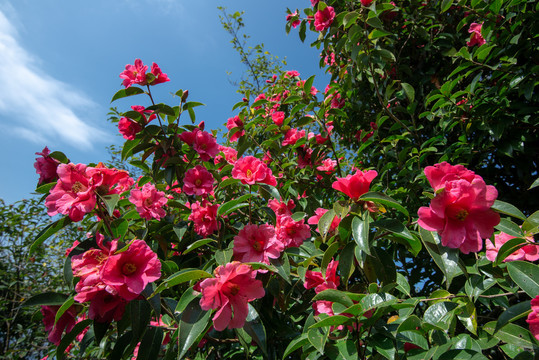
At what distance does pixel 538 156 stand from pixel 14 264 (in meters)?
5.29

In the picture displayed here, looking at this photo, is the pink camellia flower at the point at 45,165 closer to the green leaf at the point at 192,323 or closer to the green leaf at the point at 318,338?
the green leaf at the point at 192,323

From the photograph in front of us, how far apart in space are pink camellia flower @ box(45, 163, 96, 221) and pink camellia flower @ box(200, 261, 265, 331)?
0.51 m

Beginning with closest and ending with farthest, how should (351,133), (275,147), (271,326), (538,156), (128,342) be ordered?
(128,342), (271,326), (538,156), (275,147), (351,133)

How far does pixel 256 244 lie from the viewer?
106 centimetres

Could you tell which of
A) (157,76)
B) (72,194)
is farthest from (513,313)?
(157,76)

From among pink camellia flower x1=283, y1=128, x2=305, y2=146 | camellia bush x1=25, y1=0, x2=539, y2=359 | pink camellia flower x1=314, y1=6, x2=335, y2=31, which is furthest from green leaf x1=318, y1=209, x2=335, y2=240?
pink camellia flower x1=314, y1=6, x2=335, y2=31

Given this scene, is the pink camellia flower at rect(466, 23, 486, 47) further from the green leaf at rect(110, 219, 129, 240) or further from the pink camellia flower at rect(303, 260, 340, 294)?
the green leaf at rect(110, 219, 129, 240)

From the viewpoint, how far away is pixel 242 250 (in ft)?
3.44

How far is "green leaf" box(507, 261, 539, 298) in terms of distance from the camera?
724 millimetres

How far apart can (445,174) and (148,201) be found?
1113 millimetres

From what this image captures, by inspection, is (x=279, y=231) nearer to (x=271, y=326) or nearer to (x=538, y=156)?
(x=271, y=326)

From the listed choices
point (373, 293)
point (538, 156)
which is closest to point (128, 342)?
point (373, 293)

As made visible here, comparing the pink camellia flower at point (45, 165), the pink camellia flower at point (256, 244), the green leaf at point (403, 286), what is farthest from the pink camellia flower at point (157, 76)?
the green leaf at point (403, 286)

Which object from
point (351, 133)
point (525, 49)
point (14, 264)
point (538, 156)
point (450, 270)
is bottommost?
point (450, 270)
